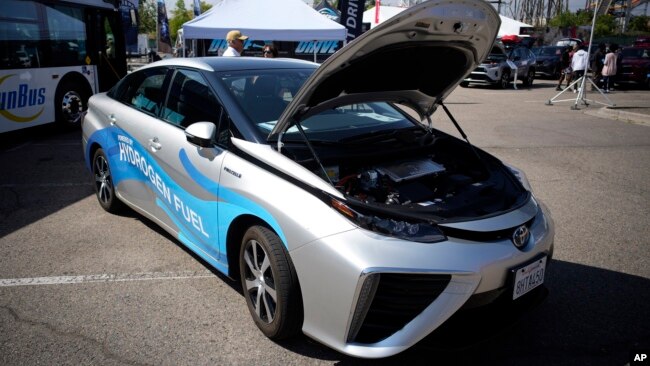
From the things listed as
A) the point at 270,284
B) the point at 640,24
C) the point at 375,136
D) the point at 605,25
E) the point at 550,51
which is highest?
the point at 640,24

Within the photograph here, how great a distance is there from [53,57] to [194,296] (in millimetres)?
7665

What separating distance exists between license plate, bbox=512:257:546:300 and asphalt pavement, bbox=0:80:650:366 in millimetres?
124

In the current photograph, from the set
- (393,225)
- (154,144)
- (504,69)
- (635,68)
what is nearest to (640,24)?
(635,68)

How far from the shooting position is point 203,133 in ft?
10.3

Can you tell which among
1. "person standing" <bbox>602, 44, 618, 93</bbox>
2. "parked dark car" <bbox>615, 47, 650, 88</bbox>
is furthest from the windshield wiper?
"parked dark car" <bbox>615, 47, 650, 88</bbox>

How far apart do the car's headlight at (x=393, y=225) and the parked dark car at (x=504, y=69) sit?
18.6 metres

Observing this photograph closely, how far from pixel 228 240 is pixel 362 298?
3.73ft

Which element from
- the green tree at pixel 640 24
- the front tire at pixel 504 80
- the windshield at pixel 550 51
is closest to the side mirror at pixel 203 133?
the front tire at pixel 504 80

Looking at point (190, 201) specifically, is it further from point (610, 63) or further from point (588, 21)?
point (588, 21)

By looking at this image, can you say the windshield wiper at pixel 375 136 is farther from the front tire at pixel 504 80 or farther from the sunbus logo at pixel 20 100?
the front tire at pixel 504 80

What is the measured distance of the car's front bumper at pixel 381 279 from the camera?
2.34m

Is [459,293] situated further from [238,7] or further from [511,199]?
[238,7]

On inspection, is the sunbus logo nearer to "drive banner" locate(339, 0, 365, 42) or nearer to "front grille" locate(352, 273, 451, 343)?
"drive banner" locate(339, 0, 365, 42)

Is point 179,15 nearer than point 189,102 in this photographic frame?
No
